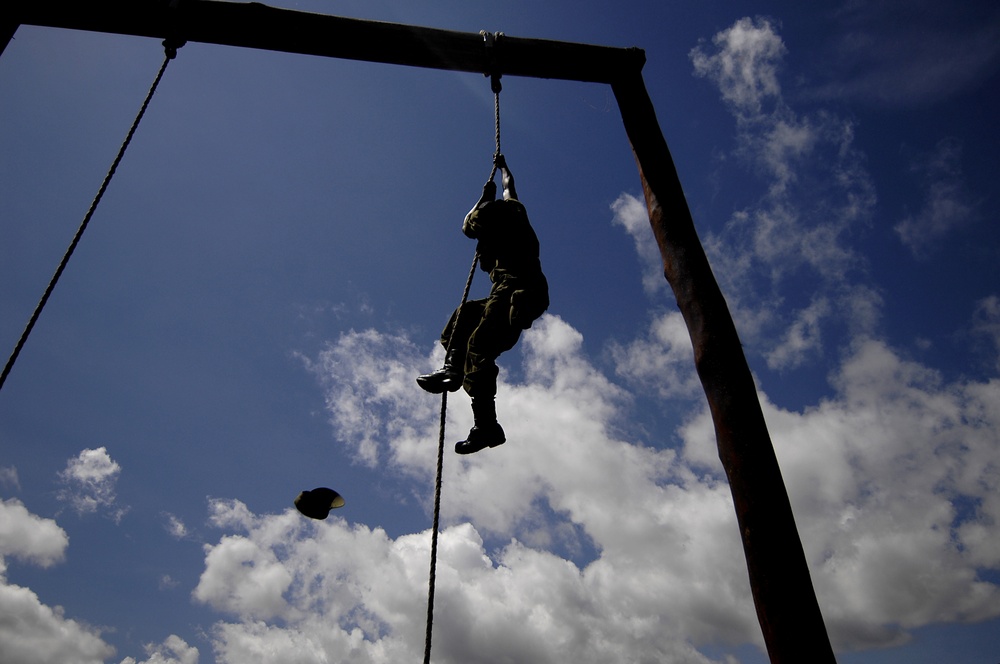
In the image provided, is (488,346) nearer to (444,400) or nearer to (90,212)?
(444,400)

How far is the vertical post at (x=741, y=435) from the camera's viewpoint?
2236mm

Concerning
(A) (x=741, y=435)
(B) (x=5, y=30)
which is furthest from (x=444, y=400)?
(B) (x=5, y=30)

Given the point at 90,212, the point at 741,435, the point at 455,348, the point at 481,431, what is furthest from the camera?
the point at 455,348

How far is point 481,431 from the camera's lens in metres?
A: 3.86

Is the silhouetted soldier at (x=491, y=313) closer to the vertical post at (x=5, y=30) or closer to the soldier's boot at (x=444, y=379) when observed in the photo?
the soldier's boot at (x=444, y=379)

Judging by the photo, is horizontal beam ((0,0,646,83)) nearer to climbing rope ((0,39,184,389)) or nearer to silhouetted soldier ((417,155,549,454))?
climbing rope ((0,39,184,389))

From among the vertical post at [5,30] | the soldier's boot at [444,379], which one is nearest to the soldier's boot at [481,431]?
the soldier's boot at [444,379]

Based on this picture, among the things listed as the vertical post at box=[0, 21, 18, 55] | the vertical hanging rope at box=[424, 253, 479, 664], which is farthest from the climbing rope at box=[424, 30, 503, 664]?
the vertical post at box=[0, 21, 18, 55]

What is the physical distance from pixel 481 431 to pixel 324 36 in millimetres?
2779

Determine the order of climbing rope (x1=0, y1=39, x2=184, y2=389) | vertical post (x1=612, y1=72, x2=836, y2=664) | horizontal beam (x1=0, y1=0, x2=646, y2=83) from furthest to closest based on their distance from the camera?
horizontal beam (x1=0, y1=0, x2=646, y2=83), climbing rope (x1=0, y1=39, x2=184, y2=389), vertical post (x1=612, y1=72, x2=836, y2=664)

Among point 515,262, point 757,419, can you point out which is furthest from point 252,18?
point 757,419

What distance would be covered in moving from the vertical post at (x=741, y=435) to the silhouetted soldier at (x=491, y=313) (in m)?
0.94

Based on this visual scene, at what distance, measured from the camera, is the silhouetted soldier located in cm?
388

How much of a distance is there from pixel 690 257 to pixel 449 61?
2186mm
